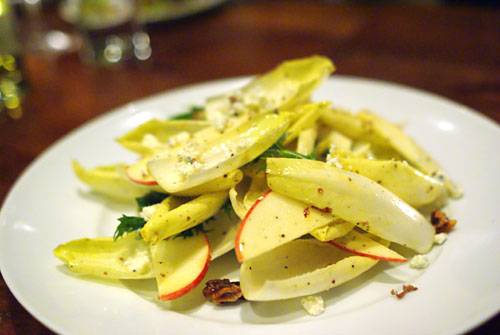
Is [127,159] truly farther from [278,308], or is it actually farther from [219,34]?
[219,34]

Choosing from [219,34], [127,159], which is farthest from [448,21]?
→ [127,159]

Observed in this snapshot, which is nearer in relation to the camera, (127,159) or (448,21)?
(127,159)

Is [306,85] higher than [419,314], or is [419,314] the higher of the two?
[306,85]

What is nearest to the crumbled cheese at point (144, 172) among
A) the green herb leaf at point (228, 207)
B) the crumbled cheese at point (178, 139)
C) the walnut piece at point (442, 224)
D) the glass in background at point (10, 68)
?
the crumbled cheese at point (178, 139)

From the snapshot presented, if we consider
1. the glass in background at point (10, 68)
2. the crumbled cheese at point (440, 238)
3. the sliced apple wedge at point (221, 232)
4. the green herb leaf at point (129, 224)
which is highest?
the crumbled cheese at point (440, 238)

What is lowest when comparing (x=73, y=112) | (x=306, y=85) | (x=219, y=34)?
(x=73, y=112)

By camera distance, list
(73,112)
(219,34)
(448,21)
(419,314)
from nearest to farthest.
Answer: (419,314) → (73,112) → (448,21) → (219,34)

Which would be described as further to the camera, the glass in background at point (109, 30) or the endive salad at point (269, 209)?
the glass in background at point (109, 30)

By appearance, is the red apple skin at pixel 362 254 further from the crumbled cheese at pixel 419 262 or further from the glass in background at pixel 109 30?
the glass in background at pixel 109 30
